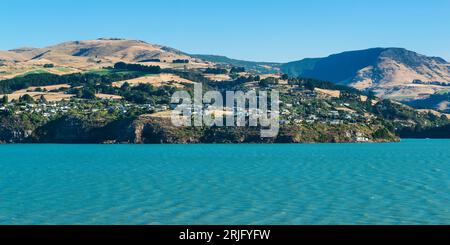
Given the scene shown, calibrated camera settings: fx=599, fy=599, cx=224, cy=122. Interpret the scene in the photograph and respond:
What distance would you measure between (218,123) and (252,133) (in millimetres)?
10587

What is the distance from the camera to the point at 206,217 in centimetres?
3816

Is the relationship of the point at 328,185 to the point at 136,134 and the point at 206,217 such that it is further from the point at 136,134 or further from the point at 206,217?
the point at 136,134
